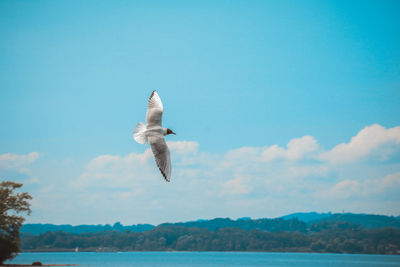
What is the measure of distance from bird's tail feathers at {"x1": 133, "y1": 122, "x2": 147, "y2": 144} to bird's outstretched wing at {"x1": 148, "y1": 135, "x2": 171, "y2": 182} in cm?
25

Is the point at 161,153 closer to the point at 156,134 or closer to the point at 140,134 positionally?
the point at 156,134

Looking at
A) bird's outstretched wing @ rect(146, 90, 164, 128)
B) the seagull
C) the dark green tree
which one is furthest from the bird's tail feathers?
the dark green tree

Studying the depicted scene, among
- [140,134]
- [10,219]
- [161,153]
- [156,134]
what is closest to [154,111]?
[140,134]

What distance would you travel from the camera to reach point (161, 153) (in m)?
9.30

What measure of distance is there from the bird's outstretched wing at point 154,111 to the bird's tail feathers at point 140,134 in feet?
0.66

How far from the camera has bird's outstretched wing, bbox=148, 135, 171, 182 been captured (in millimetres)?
9055

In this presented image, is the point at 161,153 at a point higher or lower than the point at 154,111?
lower

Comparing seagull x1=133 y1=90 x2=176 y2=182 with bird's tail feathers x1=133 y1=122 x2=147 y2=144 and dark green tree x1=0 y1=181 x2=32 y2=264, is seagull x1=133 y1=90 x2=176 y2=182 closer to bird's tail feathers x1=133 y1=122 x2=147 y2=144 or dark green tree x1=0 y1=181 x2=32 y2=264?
bird's tail feathers x1=133 y1=122 x2=147 y2=144

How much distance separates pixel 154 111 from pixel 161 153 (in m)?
1.12

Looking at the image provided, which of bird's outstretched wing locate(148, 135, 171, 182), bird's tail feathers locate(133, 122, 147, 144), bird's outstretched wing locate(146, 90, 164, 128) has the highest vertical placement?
bird's outstretched wing locate(146, 90, 164, 128)

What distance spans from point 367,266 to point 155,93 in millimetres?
182534

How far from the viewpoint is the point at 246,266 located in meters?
173

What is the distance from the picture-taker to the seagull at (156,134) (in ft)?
30.0

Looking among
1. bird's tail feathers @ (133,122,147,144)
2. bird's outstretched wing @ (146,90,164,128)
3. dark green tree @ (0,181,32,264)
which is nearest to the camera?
bird's tail feathers @ (133,122,147,144)
